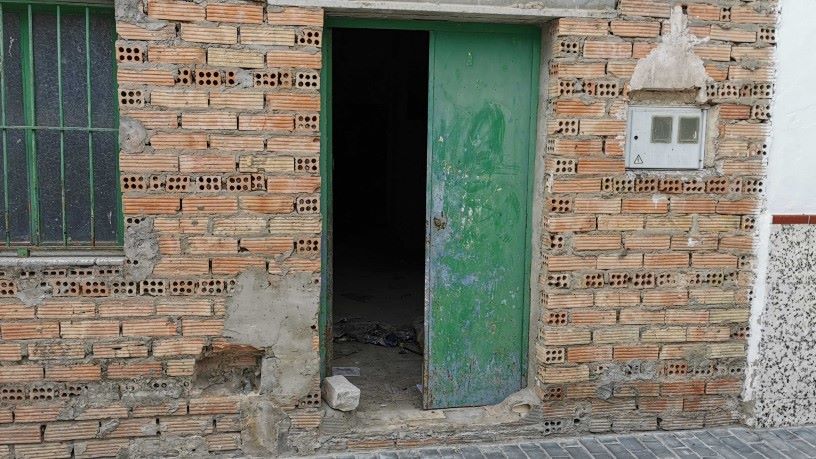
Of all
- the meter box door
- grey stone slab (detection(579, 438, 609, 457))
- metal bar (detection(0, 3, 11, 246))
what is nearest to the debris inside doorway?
grey stone slab (detection(579, 438, 609, 457))

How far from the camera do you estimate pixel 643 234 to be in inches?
193

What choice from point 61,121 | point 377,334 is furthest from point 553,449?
point 61,121

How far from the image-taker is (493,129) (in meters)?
4.89

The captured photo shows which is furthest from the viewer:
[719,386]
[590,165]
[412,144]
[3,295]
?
[412,144]

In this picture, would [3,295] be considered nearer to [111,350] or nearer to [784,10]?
[111,350]

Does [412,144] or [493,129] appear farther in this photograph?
[412,144]

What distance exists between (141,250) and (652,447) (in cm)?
344

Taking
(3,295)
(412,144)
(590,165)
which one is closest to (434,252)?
(590,165)

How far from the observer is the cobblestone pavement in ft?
15.6

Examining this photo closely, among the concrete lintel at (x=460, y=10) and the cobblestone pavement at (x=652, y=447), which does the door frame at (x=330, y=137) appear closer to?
the concrete lintel at (x=460, y=10)

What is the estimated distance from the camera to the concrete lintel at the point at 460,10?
14.4 feet

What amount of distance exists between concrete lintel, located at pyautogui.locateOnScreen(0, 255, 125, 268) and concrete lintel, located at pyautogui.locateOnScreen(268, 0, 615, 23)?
5.76 ft

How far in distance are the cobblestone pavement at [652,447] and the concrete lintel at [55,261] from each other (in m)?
1.80

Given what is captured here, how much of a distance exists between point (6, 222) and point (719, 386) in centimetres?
469
